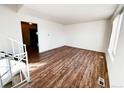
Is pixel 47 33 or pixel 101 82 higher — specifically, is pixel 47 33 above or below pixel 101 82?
above

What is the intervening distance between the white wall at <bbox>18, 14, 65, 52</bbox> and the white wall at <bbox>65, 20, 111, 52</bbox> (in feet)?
2.77

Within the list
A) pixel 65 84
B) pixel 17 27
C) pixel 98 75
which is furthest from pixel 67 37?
pixel 65 84

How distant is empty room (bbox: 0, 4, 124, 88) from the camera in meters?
2.30

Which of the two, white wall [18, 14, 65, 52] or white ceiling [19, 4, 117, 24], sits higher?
white ceiling [19, 4, 117, 24]

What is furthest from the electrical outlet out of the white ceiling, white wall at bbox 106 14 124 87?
the white ceiling

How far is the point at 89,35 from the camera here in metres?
6.18

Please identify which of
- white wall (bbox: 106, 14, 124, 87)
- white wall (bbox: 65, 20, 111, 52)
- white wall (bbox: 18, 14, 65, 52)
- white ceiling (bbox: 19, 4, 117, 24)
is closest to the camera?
white wall (bbox: 106, 14, 124, 87)

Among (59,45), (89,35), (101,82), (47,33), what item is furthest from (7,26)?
(89,35)

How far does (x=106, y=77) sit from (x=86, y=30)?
4.11 meters

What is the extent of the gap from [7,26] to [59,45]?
430 cm

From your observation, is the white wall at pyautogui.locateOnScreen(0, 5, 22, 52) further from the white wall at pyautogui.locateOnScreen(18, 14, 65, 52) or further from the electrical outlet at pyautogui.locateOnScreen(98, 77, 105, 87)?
the electrical outlet at pyautogui.locateOnScreen(98, 77, 105, 87)

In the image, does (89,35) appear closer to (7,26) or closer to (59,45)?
(59,45)
